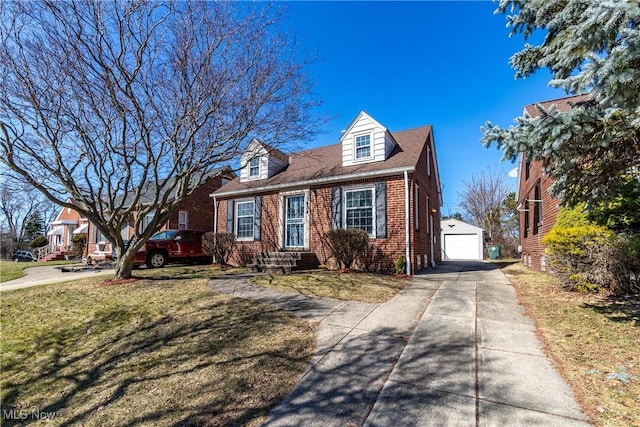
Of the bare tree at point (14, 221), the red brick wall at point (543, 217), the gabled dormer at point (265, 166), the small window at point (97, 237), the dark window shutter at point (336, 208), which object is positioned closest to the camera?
the red brick wall at point (543, 217)

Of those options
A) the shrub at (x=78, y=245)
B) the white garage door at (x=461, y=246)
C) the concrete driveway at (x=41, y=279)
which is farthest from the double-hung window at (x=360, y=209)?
the shrub at (x=78, y=245)

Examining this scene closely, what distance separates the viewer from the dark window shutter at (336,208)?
10.5 metres

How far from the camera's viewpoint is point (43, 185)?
26.8ft

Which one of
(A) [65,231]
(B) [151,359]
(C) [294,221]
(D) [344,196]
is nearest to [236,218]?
(C) [294,221]

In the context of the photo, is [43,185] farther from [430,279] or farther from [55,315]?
[430,279]

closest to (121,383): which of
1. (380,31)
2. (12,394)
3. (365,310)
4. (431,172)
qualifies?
Answer: (12,394)

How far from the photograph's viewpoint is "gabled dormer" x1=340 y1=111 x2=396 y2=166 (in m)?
10.7

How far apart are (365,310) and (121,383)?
359cm

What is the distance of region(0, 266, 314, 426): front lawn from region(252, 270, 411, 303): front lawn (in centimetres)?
147

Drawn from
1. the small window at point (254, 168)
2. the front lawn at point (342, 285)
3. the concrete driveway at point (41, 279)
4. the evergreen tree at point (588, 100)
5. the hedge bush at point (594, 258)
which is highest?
the small window at point (254, 168)

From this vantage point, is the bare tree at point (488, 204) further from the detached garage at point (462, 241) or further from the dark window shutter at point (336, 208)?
the dark window shutter at point (336, 208)

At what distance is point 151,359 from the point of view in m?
3.78

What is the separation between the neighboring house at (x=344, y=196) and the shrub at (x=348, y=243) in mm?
970

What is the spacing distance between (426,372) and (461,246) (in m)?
21.7
